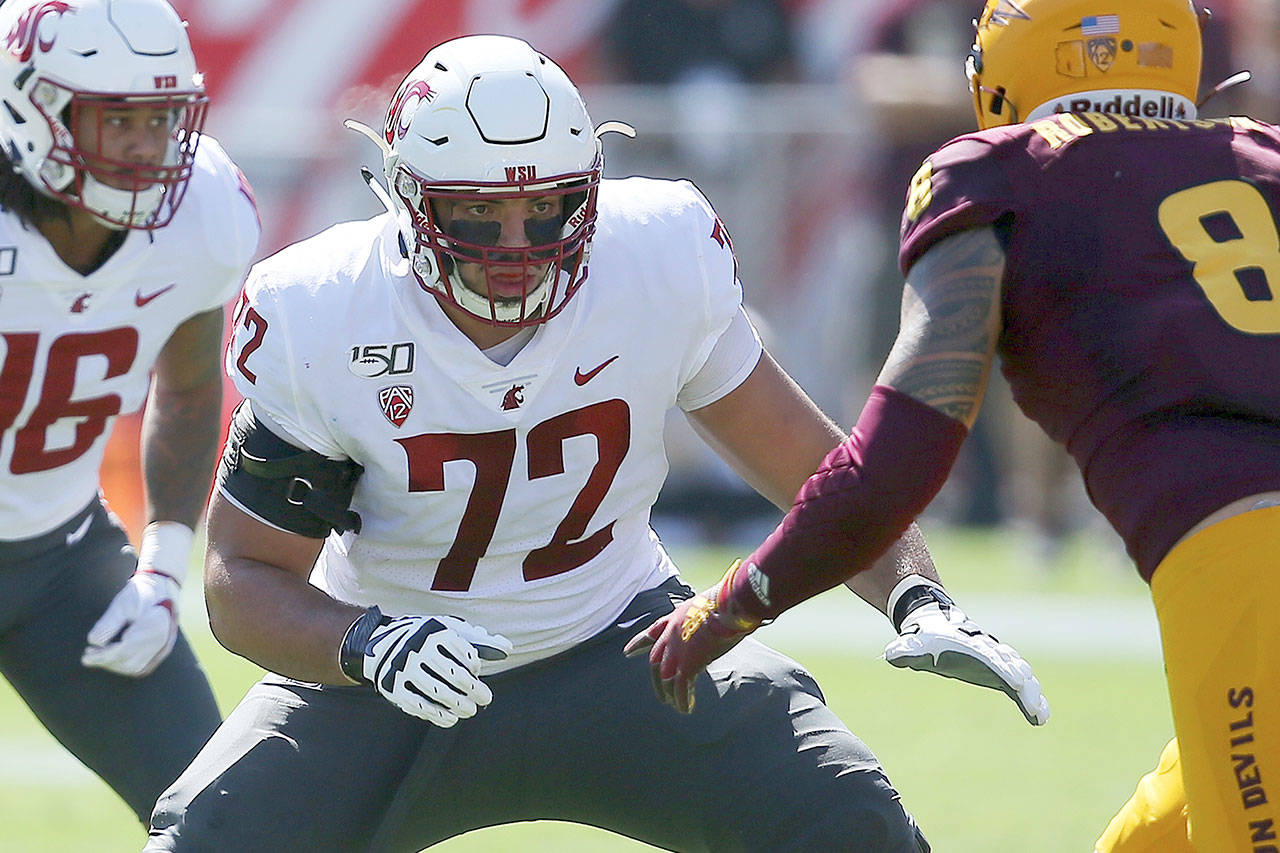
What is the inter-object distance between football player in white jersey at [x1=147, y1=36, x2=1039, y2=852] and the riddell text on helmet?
62 centimetres

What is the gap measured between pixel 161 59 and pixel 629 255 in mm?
1093

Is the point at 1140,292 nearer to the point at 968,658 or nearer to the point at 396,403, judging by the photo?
the point at 968,658

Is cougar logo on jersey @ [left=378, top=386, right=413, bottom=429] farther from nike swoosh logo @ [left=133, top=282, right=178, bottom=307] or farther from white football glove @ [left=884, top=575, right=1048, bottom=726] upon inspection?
nike swoosh logo @ [left=133, top=282, right=178, bottom=307]

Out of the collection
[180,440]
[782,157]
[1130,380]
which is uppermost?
[1130,380]

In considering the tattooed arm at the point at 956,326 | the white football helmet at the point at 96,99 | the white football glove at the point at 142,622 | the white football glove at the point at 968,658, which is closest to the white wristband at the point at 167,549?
the white football glove at the point at 142,622

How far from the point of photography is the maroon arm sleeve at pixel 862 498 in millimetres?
2449

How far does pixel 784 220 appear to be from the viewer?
857 cm

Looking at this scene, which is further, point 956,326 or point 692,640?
point 692,640

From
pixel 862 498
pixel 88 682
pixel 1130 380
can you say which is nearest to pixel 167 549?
pixel 88 682

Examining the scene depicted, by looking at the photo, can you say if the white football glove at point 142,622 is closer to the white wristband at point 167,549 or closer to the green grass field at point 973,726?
the white wristband at point 167,549

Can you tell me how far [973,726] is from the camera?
17.5ft

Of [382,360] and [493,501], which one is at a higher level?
[382,360]

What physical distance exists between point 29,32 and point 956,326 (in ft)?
6.50

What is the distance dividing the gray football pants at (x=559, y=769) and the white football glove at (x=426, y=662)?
236mm
